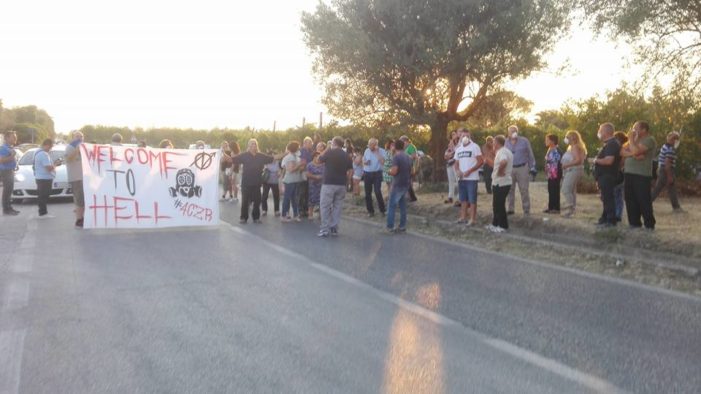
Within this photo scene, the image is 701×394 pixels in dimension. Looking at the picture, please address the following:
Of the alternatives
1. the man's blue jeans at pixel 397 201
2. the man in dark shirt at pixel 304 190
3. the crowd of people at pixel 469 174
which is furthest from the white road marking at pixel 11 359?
the man in dark shirt at pixel 304 190

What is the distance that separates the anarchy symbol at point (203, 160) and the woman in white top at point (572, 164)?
7046 millimetres

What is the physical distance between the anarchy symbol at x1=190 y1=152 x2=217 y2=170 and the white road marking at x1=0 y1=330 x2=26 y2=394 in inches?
298

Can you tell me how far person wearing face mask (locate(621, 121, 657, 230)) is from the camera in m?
9.88

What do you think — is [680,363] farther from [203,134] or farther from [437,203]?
[203,134]

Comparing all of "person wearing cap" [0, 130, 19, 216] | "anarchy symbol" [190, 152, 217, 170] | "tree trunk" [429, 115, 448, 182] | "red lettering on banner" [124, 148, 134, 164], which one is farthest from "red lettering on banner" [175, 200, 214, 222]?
"tree trunk" [429, 115, 448, 182]

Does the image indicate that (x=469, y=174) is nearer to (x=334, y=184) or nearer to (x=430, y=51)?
(x=334, y=184)

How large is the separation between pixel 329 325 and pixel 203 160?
805cm

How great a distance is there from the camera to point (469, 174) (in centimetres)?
1163

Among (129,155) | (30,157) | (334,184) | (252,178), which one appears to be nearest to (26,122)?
(30,157)

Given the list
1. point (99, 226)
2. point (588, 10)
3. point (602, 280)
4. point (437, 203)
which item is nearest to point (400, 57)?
point (437, 203)

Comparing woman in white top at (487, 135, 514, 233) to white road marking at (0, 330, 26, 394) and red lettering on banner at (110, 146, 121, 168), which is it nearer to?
red lettering on banner at (110, 146, 121, 168)

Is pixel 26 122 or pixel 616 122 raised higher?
pixel 26 122

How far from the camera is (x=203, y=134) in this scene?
232 feet

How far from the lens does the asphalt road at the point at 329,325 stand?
13.5 feet
